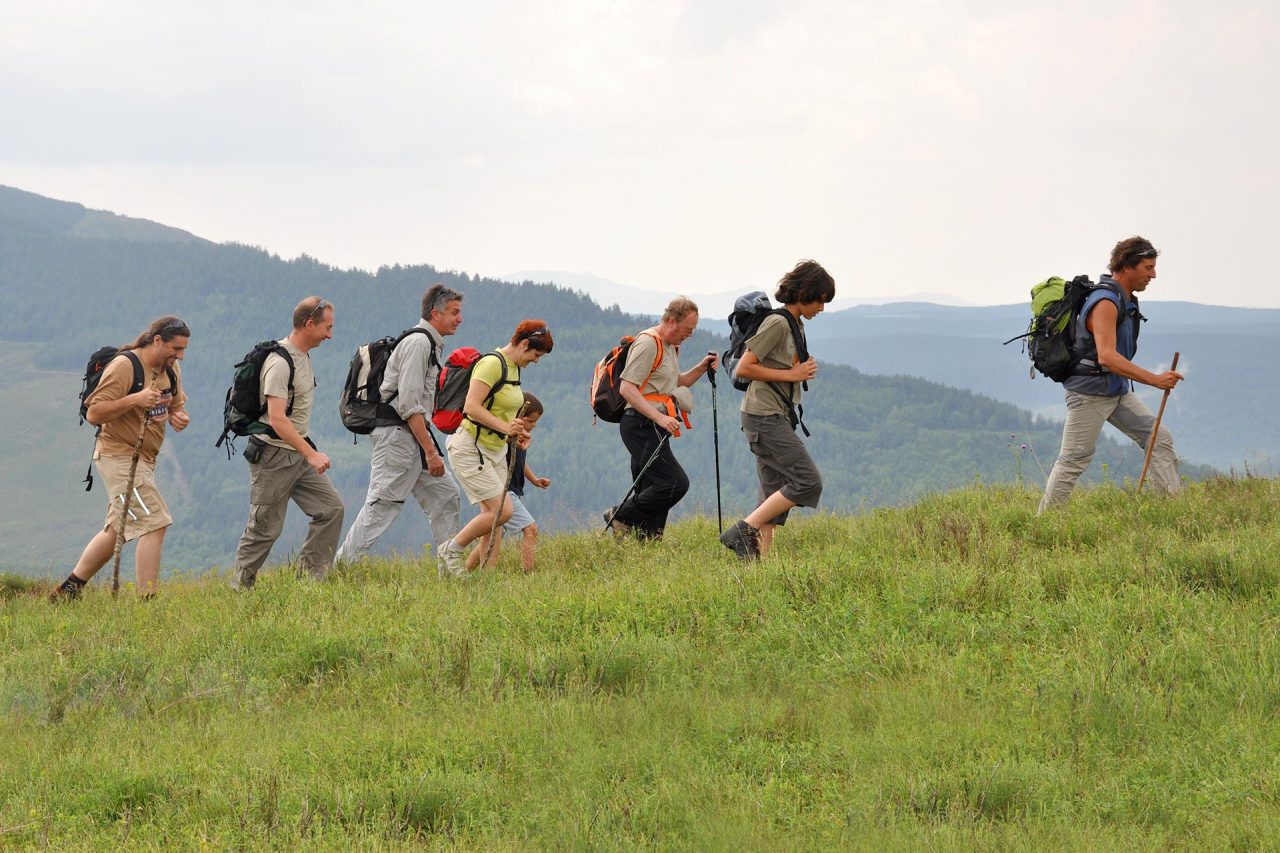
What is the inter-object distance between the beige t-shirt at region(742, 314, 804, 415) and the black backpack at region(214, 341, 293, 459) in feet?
10.7

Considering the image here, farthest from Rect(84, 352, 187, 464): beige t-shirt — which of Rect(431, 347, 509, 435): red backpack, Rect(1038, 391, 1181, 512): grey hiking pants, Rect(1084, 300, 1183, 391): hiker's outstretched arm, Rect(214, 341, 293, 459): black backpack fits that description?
Rect(1084, 300, 1183, 391): hiker's outstretched arm

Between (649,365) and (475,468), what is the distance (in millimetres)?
1689

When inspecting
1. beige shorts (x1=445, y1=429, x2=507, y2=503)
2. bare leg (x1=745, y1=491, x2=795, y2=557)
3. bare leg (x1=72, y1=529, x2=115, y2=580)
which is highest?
beige shorts (x1=445, y1=429, x2=507, y2=503)

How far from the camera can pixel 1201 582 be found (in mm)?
6551

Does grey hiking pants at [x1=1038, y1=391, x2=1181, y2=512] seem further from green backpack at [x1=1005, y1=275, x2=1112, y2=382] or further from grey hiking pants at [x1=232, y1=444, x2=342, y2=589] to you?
grey hiking pants at [x1=232, y1=444, x2=342, y2=589]

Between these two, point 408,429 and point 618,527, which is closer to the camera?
point 408,429

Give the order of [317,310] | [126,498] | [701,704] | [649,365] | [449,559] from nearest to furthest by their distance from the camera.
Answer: [701,704] → [126,498] → [317,310] → [449,559] → [649,365]

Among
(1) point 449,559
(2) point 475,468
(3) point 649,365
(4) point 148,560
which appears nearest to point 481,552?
(1) point 449,559

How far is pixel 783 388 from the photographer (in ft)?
25.7

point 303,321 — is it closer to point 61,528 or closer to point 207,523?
point 207,523

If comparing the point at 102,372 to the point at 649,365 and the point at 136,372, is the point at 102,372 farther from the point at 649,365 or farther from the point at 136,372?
the point at 649,365

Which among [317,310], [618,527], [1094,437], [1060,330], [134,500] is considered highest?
[317,310]

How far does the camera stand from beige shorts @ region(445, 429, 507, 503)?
323 inches

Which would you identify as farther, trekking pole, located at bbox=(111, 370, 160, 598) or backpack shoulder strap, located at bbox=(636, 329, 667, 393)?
backpack shoulder strap, located at bbox=(636, 329, 667, 393)
